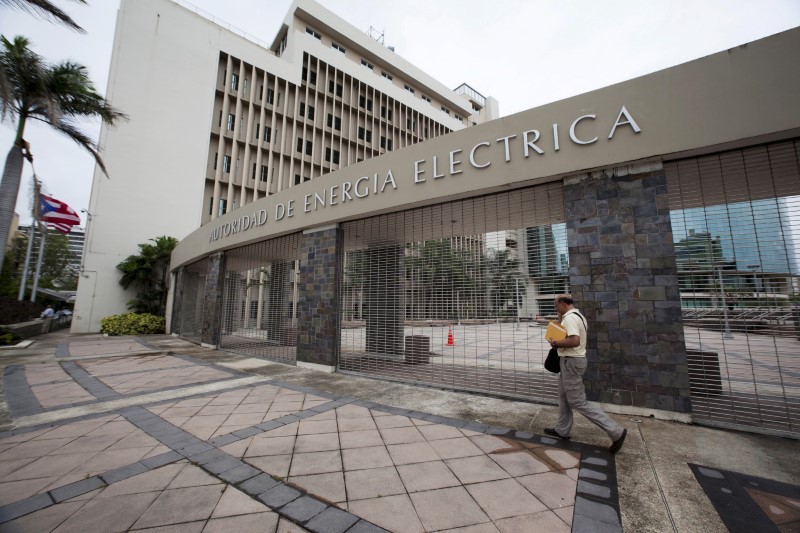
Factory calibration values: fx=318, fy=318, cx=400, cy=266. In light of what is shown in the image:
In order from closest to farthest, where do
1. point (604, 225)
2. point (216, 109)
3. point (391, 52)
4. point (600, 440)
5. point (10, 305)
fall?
point (600, 440) → point (604, 225) → point (10, 305) → point (216, 109) → point (391, 52)

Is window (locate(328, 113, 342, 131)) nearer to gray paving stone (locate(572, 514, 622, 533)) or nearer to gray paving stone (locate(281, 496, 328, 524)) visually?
gray paving stone (locate(281, 496, 328, 524))

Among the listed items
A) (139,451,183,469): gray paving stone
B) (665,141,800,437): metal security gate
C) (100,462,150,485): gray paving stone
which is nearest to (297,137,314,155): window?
(665,141,800,437): metal security gate

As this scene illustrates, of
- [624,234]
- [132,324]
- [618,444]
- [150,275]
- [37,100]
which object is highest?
[37,100]

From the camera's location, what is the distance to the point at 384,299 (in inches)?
273

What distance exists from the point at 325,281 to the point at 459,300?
3039 mm

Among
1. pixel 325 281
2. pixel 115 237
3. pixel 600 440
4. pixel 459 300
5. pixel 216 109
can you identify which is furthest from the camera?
pixel 216 109

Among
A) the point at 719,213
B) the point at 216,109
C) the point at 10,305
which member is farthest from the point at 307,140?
the point at 719,213

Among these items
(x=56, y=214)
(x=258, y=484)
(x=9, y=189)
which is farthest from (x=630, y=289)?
(x=56, y=214)

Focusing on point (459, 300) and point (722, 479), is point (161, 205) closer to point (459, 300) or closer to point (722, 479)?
point (459, 300)

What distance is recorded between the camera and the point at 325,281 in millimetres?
7105

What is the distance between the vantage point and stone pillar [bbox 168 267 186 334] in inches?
590

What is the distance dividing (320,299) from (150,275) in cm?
1569

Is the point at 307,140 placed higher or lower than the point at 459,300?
higher

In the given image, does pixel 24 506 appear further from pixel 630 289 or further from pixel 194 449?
pixel 630 289
